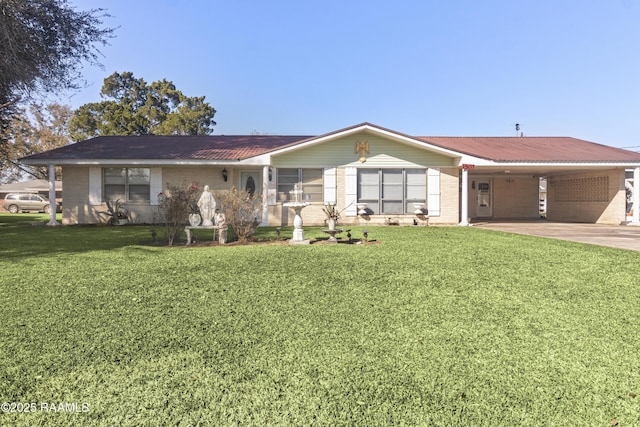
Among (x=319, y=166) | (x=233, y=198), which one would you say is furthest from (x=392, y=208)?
(x=233, y=198)

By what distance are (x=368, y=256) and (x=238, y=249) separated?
275 cm

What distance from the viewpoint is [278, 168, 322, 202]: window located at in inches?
555

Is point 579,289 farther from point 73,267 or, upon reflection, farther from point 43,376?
point 73,267

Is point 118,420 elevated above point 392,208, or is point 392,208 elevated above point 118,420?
point 392,208

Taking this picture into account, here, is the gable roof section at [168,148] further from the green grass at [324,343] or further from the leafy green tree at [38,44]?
the green grass at [324,343]

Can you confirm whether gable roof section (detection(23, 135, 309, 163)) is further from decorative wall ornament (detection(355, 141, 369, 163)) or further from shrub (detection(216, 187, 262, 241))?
shrub (detection(216, 187, 262, 241))

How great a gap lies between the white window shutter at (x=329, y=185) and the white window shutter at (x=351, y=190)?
17.2 inches

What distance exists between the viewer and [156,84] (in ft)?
127

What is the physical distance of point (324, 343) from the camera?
10.1 feet

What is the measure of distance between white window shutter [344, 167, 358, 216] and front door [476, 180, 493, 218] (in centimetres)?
812

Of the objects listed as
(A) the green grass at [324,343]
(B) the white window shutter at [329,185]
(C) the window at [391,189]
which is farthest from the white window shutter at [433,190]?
(A) the green grass at [324,343]

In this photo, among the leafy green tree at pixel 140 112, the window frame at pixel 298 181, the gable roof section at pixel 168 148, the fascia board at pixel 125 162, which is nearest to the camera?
the fascia board at pixel 125 162

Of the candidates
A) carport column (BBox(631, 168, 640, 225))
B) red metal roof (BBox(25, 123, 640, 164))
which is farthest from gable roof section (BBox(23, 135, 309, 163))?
carport column (BBox(631, 168, 640, 225))

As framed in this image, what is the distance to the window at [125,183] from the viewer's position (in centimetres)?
1416
